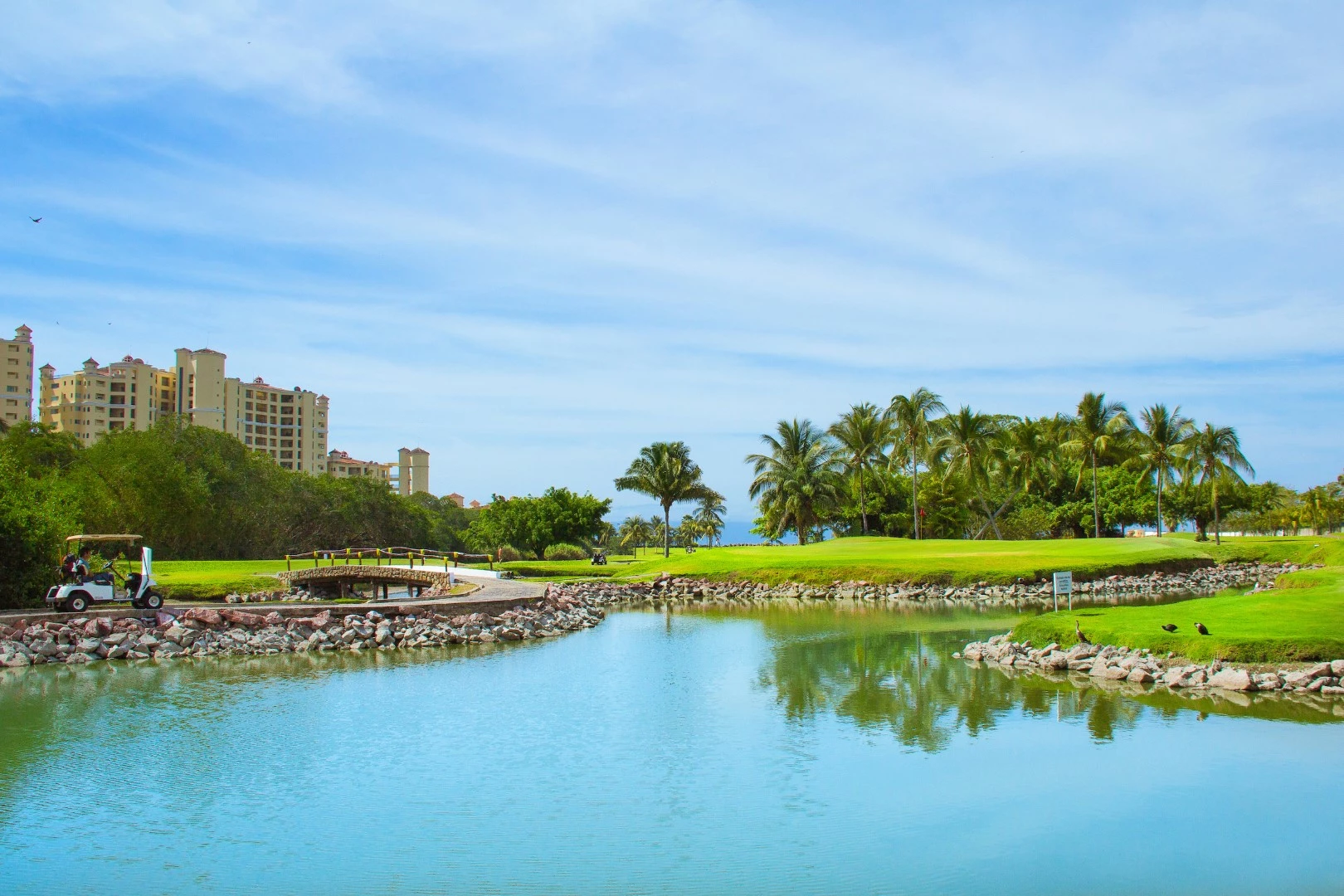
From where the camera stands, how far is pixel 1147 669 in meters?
20.6

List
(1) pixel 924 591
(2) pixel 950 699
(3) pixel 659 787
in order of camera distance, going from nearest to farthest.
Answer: (3) pixel 659 787, (2) pixel 950 699, (1) pixel 924 591

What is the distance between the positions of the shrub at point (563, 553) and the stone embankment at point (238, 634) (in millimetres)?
48135

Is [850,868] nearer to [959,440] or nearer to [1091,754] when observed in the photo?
[1091,754]

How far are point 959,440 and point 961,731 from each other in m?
53.9

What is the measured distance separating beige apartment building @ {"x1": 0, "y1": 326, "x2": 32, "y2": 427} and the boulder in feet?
450

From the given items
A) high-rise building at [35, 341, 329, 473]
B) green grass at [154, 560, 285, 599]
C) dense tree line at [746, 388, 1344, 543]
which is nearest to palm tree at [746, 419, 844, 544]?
dense tree line at [746, 388, 1344, 543]

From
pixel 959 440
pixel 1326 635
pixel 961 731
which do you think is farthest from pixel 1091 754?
pixel 959 440

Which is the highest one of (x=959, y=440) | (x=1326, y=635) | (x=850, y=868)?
(x=959, y=440)

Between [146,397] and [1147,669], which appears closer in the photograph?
[1147,669]

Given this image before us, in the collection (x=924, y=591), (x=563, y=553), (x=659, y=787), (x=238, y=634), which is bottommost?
(x=659, y=787)

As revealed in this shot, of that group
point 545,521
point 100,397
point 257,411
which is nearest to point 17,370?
point 100,397

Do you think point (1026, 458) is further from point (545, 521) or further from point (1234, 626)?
point (1234, 626)

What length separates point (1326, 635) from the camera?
19.8 m

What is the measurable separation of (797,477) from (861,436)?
211 inches
